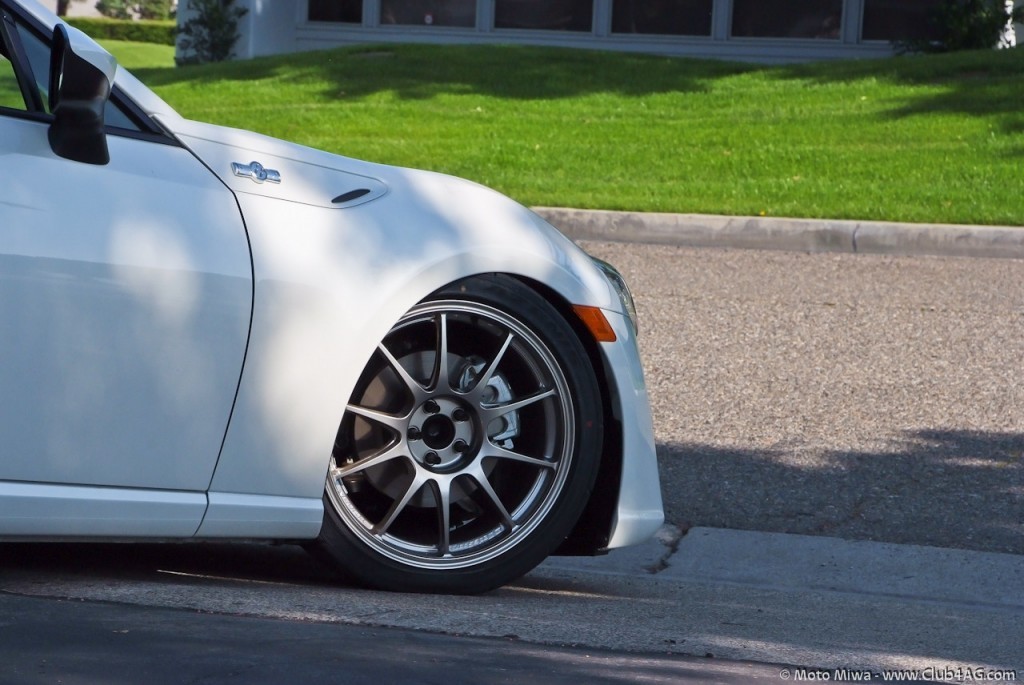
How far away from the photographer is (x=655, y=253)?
964 cm

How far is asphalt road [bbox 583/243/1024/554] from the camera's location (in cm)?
530

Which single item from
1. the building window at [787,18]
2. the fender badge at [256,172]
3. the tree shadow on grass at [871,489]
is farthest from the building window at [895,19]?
the fender badge at [256,172]

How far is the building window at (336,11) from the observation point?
80.7ft

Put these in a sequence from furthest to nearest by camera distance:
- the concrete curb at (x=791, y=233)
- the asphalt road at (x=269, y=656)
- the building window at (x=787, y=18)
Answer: the building window at (x=787, y=18) → the concrete curb at (x=791, y=233) → the asphalt road at (x=269, y=656)

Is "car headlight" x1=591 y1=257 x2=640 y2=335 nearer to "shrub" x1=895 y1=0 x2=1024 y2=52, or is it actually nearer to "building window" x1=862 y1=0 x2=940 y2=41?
"shrub" x1=895 y1=0 x2=1024 y2=52

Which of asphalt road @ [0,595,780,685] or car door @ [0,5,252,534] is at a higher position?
car door @ [0,5,252,534]

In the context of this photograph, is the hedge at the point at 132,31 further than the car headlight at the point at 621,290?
Yes

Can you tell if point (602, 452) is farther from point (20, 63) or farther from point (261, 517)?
point (20, 63)

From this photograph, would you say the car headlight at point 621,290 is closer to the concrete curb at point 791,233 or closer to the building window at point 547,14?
the concrete curb at point 791,233

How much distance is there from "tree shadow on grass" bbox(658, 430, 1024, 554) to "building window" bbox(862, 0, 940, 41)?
17.3m

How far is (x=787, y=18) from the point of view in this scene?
74.8ft

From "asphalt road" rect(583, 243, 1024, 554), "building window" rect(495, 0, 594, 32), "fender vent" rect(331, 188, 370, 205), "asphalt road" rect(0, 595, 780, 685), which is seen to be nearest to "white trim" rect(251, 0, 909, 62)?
"building window" rect(495, 0, 594, 32)

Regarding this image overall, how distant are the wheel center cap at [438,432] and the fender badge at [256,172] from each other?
0.71 metres

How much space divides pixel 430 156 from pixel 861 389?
6.75 metres
